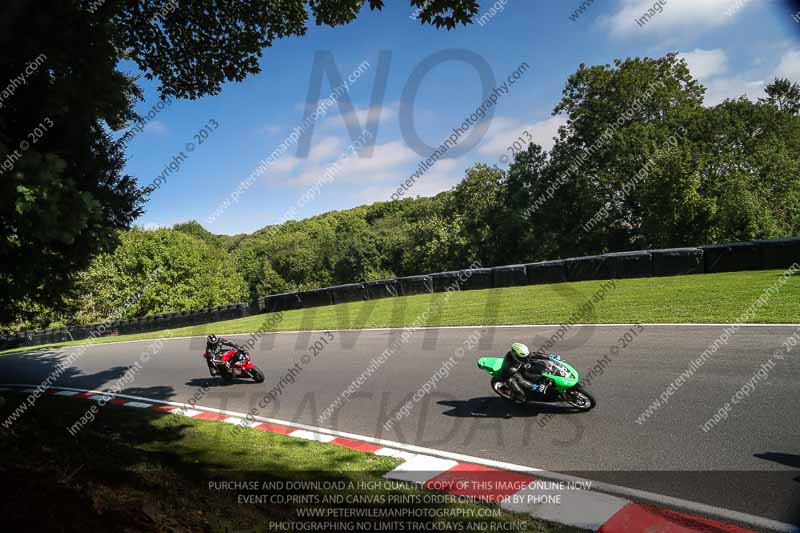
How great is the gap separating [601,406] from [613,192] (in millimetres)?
27362

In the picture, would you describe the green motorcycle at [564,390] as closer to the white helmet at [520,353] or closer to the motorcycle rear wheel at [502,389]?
the motorcycle rear wheel at [502,389]

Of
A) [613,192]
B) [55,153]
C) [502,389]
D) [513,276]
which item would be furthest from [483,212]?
[55,153]

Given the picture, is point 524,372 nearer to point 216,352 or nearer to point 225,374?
point 225,374

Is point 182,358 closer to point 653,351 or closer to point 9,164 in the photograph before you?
point 9,164

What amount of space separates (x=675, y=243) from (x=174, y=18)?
91.6ft

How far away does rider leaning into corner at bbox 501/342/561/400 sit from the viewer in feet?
24.9

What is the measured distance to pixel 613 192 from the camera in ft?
103

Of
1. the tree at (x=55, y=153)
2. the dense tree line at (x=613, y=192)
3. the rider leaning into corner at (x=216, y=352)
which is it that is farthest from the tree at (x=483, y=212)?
the tree at (x=55, y=153)

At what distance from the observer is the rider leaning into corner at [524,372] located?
7.60 m

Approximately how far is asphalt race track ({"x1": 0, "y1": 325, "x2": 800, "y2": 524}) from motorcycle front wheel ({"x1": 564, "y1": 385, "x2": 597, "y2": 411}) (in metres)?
0.16

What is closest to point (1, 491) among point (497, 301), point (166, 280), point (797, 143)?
point (497, 301)

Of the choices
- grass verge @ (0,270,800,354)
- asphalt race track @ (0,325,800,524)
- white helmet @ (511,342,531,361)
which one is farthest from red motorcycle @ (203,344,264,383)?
white helmet @ (511,342,531,361)

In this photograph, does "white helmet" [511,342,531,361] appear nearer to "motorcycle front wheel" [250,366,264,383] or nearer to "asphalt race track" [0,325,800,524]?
"asphalt race track" [0,325,800,524]

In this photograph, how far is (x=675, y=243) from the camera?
1092 inches
